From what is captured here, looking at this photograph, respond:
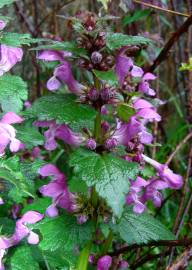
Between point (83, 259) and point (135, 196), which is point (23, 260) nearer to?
point (83, 259)

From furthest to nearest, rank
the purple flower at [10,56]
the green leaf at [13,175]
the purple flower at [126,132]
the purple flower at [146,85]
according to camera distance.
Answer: the purple flower at [146,85] → the purple flower at [10,56] → the purple flower at [126,132] → the green leaf at [13,175]

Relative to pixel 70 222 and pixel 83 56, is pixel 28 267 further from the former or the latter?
pixel 83 56

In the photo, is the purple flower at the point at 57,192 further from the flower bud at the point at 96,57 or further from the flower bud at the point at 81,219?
the flower bud at the point at 96,57

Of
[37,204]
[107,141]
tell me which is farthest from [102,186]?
[37,204]

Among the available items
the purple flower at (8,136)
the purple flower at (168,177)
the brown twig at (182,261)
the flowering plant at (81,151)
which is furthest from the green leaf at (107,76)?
the brown twig at (182,261)

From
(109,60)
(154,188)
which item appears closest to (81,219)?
(154,188)

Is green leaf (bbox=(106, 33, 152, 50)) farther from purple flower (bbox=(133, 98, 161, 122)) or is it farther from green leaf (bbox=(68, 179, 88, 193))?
green leaf (bbox=(68, 179, 88, 193))

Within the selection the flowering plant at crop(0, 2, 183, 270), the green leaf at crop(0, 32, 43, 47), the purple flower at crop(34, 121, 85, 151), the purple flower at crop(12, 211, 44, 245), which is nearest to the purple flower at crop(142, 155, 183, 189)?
the flowering plant at crop(0, 2, 183, 270)
